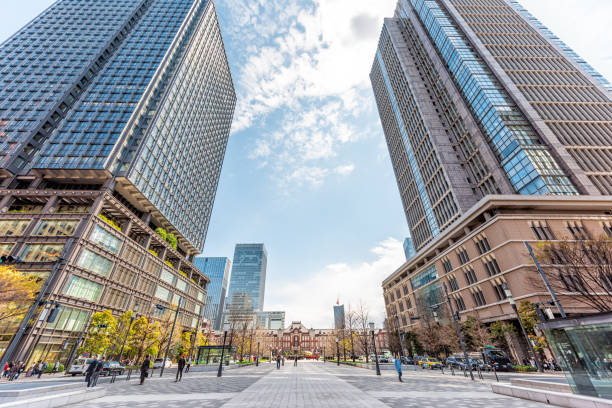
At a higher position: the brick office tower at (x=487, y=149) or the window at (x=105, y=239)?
the brick office tower at (x=487, y=149)

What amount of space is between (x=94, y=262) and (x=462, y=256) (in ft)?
199

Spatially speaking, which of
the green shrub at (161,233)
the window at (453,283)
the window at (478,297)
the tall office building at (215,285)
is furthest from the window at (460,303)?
the tall office building at (215,285)

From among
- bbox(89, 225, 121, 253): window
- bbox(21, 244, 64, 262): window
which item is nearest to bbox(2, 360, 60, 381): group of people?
bbox(21, 244, 64, 262): window

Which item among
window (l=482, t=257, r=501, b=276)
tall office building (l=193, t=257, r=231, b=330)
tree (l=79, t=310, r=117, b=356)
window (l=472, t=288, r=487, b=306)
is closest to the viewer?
tree (l=79, t=310, r=117, b=356)

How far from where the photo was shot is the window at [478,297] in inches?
1664

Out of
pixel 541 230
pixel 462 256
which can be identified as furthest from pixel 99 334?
pixel 541 230

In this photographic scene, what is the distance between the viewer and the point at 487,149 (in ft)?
182

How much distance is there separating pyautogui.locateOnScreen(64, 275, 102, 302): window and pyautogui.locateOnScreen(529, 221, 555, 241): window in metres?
65.0

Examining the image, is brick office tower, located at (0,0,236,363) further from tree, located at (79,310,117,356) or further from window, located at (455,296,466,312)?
window, located at (455,296,466,312)

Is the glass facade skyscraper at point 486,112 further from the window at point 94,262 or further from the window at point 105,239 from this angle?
the window at point 94,262

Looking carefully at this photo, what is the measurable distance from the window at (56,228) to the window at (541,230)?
2637 inches

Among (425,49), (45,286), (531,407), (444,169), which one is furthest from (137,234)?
(425,49)

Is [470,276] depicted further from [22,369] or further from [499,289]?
[22,369]

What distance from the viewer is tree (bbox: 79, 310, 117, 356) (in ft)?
112
